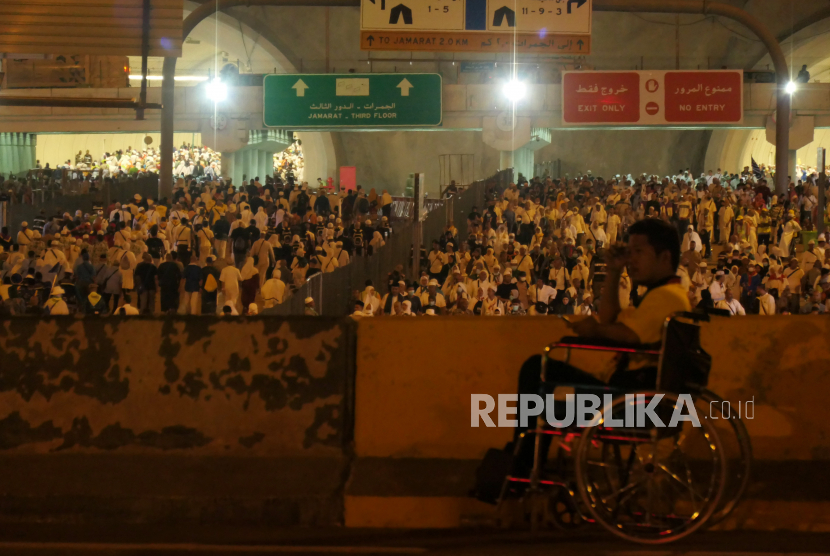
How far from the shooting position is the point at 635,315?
4527mm

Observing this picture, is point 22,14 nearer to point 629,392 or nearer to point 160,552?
point 160,552

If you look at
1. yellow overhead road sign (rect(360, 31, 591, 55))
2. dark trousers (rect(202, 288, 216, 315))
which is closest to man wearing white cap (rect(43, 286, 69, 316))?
dark trousers (rect(202, 288, 216, 315))

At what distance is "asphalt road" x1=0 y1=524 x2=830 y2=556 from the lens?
4613 mm

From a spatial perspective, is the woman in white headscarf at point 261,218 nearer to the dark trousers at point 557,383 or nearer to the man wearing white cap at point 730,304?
the man wearing white cap at point 730,304

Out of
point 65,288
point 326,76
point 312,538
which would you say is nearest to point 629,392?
point 312,538

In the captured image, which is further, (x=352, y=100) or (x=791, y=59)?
(x=791, y=59)

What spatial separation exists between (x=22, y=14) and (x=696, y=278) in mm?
12285

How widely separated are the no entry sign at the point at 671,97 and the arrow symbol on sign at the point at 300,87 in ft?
27.5

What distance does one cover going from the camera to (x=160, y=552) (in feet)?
15.4

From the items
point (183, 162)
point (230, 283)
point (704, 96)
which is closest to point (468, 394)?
Answer: point (230, 283)

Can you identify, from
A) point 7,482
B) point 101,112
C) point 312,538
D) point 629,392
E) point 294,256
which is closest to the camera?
point 629,392

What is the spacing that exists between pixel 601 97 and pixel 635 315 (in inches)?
1130

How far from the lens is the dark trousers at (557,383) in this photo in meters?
4.56

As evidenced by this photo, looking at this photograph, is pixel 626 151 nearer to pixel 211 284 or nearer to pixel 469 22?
pixel 469 22
